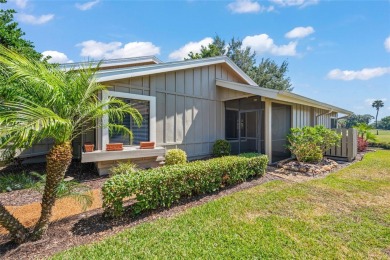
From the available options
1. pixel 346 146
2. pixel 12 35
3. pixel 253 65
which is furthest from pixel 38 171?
pixel 253 65

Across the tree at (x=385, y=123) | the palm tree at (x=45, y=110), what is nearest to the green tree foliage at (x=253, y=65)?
the palm tree at (x=45, y=110)

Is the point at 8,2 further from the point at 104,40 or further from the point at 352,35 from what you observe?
the point at 352,35

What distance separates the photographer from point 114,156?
6727 millimetres

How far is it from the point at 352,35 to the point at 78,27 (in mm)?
13297

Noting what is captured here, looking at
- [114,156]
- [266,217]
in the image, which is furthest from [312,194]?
[114,156]

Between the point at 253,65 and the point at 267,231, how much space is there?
28.7 m

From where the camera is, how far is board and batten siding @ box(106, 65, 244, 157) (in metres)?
8.25

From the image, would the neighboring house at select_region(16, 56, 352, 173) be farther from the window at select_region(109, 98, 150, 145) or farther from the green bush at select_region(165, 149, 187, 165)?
the green bush at select_region(165, 149, 187, 165)

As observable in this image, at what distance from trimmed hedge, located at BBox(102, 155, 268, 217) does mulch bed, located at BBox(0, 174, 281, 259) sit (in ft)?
0.58

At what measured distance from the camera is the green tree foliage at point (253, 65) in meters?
28.3

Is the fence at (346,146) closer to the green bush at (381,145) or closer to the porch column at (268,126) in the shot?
the porch column at (268,126)

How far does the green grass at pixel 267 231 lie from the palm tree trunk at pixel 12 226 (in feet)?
2.86

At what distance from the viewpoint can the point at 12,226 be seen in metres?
3.04

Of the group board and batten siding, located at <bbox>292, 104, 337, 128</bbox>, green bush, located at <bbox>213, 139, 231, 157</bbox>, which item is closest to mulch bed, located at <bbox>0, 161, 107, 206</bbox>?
green bush, located at <bbox>213, 139, 231, 157</bbox>
